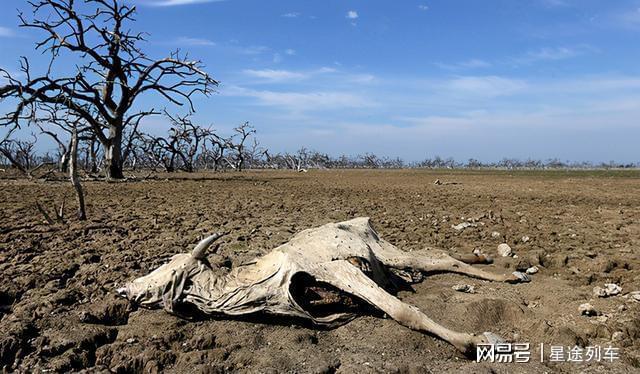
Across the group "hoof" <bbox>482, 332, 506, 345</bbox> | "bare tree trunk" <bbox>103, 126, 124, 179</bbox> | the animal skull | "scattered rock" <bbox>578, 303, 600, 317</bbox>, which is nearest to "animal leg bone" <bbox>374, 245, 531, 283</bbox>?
the animal skull

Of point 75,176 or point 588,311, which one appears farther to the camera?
point 75,176

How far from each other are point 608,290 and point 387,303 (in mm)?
2130

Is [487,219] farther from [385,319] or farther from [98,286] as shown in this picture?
[98,286]

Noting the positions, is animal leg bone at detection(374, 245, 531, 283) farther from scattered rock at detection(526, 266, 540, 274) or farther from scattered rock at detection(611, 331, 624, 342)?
scattered rock at detection(611, 331, 624, 342)

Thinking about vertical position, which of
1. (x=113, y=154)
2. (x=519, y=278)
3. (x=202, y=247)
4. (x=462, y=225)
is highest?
(x=113, y=154)

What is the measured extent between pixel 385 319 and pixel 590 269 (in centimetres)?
274

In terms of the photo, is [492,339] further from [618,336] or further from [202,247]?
[202,247]

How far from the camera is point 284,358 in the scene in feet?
11.0

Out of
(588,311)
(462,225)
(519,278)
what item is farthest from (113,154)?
(588,311)

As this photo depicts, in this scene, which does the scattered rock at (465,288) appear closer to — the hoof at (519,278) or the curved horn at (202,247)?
the hoof at (519,278)

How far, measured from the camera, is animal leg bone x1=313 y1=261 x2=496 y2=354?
Answer: 3434mm

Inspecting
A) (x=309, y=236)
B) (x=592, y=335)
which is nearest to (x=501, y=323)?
(x=592, y=335)

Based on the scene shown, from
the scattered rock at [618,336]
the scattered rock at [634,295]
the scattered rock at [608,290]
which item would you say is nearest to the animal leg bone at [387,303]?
the scattered rock at [618,336]

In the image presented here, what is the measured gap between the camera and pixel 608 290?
168 inches
